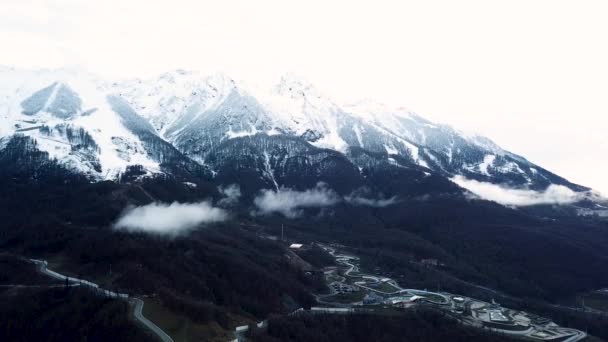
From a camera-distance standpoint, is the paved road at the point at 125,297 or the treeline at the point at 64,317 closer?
the paved road at the point at 125,297

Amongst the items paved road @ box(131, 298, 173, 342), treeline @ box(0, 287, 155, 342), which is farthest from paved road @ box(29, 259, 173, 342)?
treeline @ box(0, 287, 155, 342)

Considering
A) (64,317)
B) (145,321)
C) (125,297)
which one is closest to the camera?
(145,321)

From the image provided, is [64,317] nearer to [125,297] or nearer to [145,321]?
[125,297]

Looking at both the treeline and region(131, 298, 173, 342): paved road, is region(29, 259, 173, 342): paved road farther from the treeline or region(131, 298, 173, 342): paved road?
the treeline

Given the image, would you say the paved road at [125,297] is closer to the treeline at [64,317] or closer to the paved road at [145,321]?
the paved road at [145,321]

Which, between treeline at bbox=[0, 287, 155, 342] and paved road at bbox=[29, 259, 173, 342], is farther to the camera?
treeline at bbox=[0, 287, 155, 342]

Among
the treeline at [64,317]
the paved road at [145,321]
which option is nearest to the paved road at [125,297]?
the paved road at [145,321]

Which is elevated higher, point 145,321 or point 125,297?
point 125,297

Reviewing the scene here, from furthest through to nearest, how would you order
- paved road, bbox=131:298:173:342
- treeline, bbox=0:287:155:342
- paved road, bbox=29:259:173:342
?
treeline, bbox=0:287:155:342 → paved road, bbox=29:259:173:342 → paved road, bbox=131:298:173:342

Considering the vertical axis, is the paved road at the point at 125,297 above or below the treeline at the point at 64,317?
above

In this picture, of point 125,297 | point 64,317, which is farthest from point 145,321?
point 64,317

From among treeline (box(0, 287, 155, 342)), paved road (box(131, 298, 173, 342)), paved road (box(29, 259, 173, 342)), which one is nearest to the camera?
paved road (box(131, 298, 173, 342))
